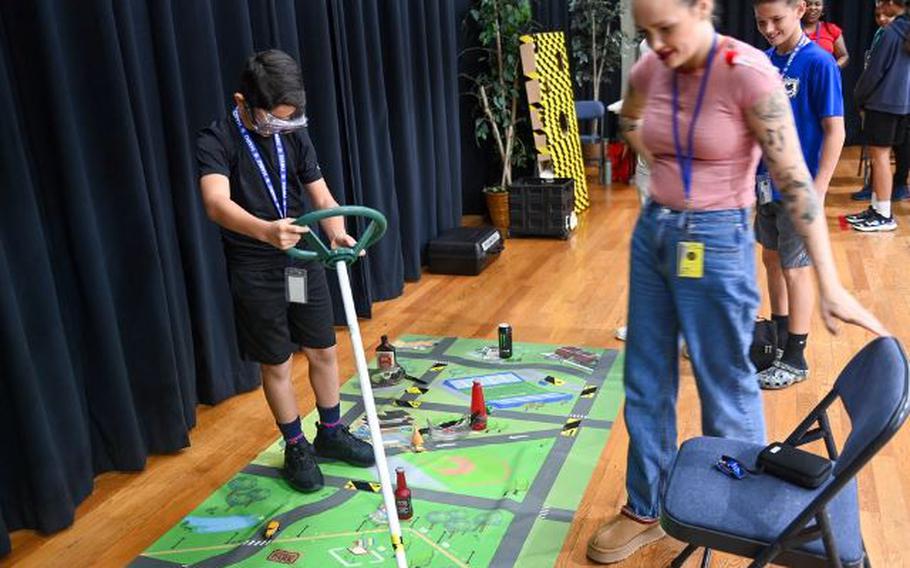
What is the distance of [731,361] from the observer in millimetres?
1827

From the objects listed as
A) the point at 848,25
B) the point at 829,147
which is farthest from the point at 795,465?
the point at 848,25

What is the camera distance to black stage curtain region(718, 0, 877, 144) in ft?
26.8

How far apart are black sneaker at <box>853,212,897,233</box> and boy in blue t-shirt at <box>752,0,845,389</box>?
2.57m

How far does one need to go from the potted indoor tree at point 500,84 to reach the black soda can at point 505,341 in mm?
2423

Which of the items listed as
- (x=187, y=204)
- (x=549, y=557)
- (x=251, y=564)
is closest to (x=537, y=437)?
(x=549, y=557)

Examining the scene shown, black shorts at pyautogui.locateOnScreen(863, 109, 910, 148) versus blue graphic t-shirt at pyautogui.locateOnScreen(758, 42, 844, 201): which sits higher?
blue graphic t-shirt at pyautogui.locateOnScreen(758, 42, 844, 201)

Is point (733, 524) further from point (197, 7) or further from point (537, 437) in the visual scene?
point (197, 7)

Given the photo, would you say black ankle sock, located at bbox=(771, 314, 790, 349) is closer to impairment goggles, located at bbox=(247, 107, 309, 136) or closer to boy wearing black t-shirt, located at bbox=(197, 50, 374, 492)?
boy wearing black t-shirt, located at bbox=(197, 50, 374, 492)

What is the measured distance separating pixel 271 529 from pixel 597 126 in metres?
6.41

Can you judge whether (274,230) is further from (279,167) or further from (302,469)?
(302,469)

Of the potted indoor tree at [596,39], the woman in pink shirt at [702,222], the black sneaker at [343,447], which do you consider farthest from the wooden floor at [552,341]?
the potted indoor tree at [596,39]

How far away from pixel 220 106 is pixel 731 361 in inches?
88.0

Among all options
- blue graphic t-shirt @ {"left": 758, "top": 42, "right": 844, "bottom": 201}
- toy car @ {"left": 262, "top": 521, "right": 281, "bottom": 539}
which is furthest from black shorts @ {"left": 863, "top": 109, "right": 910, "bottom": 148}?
toy car @ {"left": 262, "top": 521, "right": 281, "bottom": 539}

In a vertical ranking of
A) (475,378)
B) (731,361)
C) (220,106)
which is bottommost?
(475,378)
